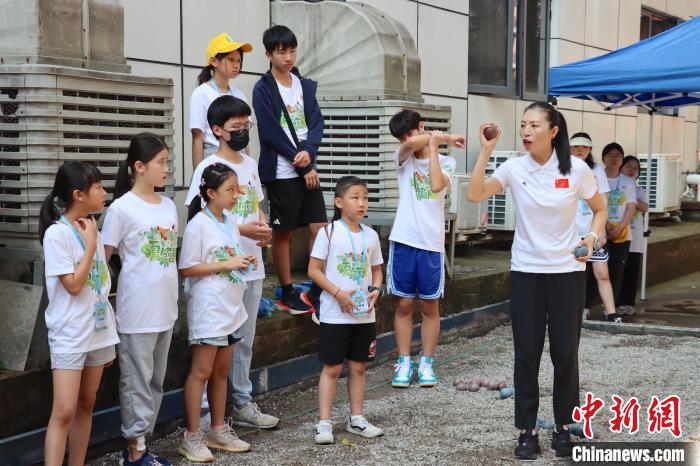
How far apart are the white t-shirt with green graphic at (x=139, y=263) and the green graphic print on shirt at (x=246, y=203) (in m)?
0.74

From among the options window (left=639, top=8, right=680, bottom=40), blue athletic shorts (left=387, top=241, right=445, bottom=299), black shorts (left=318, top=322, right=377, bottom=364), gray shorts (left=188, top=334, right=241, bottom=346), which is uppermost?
window (left=639, top=8, right=680, bottom=40)

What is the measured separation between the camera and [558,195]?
5.03 metres

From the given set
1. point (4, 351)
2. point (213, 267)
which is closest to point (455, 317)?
point (213, 267)

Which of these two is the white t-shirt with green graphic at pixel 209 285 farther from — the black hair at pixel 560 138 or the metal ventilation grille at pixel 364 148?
the metal ventilation grille at pixel 364 148

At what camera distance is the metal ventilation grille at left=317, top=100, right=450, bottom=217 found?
8219mm

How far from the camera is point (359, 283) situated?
554cm

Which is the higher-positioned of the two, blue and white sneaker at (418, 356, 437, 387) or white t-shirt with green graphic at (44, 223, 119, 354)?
white t-shirt with green graphic at (44, 223, 119, 354)

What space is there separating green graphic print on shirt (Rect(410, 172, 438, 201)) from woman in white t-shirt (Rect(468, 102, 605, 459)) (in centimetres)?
142

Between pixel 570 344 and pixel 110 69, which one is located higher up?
pixel 110 69

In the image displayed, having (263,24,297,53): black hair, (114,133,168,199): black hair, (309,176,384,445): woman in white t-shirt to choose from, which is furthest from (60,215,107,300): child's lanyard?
(263,24,297,53): black hair

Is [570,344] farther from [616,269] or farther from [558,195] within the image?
[616,269]

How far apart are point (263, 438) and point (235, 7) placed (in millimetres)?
3749

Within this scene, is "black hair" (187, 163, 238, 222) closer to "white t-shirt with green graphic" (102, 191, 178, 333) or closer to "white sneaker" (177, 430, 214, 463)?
"white t-shirt with green graphic" (102, 191, 178, 333)

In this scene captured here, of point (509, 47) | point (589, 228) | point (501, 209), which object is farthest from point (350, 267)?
point (509, 47)
